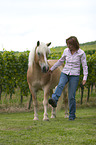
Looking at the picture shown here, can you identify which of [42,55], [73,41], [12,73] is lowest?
[12,73]

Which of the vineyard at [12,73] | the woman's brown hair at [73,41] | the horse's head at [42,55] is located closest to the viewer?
the woman's brown hair at [73,41]

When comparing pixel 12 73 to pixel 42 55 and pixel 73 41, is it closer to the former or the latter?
pixel 42 55

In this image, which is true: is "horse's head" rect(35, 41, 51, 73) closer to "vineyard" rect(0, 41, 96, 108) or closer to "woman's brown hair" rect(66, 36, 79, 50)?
"woman's brown hair" rect(66, 36, 79, 50)

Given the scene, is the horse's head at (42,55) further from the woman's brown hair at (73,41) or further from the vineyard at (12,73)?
the vineyard at (12,73)

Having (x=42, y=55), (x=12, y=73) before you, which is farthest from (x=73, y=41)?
(x=12, y=73)

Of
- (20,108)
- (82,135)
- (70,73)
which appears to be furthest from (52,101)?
(20,108)

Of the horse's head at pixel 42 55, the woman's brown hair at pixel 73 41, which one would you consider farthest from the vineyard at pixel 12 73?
the woman's brown hair at pixel 73 41

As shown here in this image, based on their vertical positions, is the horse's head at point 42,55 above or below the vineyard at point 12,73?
above

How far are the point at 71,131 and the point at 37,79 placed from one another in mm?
2751

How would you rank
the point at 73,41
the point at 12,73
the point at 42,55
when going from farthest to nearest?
the point at 12,73
the point at 42,55
the point at 73,41

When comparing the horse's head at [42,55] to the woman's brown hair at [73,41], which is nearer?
the woman's brown hair at [73,41]

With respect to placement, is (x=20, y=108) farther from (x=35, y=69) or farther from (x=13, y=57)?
(x=35, y=69)

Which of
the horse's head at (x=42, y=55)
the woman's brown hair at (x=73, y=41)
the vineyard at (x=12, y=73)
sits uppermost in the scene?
the woman's brown hair at (x=73, y=41)

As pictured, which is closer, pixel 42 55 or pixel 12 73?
pixel 42 55
